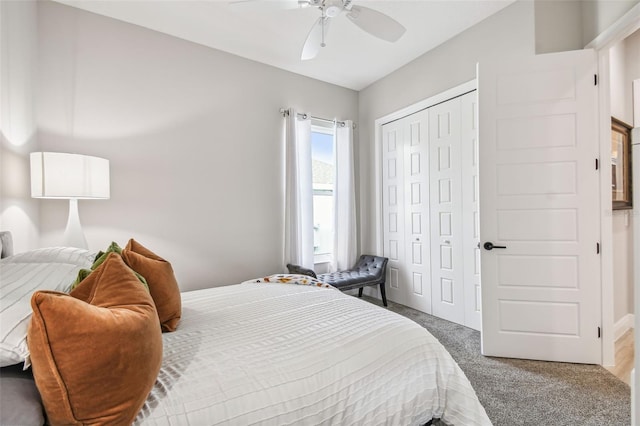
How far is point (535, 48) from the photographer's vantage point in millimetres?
2352

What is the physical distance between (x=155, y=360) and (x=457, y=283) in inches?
116

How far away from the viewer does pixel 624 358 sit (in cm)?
225

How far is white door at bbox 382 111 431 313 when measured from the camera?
3.39 m

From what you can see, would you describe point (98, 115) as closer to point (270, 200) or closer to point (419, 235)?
point (270, 200)

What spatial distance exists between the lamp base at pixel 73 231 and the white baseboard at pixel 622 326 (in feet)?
14.8

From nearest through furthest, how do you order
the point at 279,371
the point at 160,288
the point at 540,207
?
the point at 279,371, the point at 160,288, the point at 540,207

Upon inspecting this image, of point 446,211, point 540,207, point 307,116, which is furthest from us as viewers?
point 307,116

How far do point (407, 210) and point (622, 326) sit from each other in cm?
226

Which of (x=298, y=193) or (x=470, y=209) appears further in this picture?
(x=298, y=193)

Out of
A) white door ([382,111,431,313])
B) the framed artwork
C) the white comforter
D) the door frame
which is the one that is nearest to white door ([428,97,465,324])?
white door ([382,111,431,313])

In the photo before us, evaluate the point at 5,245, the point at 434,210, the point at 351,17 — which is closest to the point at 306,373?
the point at 5,245

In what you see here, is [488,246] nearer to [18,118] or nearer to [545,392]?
[545,392]

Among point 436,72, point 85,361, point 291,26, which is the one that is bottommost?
point 85,361

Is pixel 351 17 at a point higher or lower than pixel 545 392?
higher
